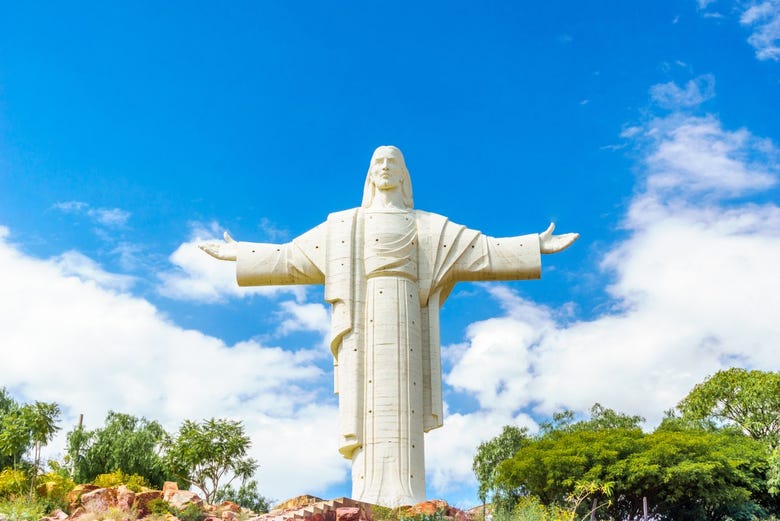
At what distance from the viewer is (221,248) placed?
938 inches

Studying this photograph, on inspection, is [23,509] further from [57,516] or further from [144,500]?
[144,500]

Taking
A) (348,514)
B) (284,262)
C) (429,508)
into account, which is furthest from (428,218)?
(348,514)

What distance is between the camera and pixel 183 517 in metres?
16.9

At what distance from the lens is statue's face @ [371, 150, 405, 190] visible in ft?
76.4

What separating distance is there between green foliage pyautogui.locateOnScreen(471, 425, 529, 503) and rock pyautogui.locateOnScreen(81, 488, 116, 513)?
22005mm

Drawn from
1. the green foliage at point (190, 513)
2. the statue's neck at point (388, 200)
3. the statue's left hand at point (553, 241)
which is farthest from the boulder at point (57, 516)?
the statue's left hand at point (553, 241)

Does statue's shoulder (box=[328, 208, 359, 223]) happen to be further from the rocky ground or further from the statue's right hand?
the rocky ground

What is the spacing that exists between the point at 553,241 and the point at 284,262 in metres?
7.27

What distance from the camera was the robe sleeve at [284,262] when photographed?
2298 cm

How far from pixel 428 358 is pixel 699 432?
1637 centimetres

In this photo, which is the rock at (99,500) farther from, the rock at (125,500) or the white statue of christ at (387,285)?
the white statue of christ at (387,285)

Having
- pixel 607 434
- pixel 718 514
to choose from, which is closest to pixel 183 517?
pixel 607 434

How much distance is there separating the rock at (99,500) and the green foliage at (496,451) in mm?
22005

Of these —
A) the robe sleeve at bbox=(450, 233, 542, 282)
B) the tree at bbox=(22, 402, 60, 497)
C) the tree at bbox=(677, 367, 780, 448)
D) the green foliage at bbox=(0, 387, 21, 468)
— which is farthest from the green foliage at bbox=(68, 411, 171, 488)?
the tree at bbox=(677, 367, 780, 448)
